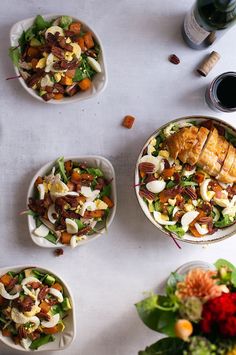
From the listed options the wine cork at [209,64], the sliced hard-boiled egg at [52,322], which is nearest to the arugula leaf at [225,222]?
the wine cork at [209,64]

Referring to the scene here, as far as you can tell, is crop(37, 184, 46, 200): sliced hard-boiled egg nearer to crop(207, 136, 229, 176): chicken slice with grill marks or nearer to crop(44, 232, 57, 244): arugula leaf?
crop(44, 232, 57, 244): arugula leaf

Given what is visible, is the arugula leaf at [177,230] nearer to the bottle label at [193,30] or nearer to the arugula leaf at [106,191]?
the arugula leaf at [106,191]

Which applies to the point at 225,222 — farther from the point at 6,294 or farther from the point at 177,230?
the point at 6,294

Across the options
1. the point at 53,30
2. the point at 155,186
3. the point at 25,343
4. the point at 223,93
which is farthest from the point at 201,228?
the point at 53,30

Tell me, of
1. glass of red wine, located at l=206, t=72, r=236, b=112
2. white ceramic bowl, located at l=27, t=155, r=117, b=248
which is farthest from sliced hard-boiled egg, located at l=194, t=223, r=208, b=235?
glass of red wine, located at l=206, t=72, r=236, b=112

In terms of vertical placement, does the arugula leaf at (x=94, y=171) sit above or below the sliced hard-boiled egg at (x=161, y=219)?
below

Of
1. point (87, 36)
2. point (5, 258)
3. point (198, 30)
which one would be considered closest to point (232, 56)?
point (198, 30)

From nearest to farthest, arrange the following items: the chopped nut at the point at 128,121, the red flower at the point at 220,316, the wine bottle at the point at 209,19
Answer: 1. the red flower at the point at 220,316
2. the wine bottle at the point at 209,19
3. the chopped nut at the point at 128,121
